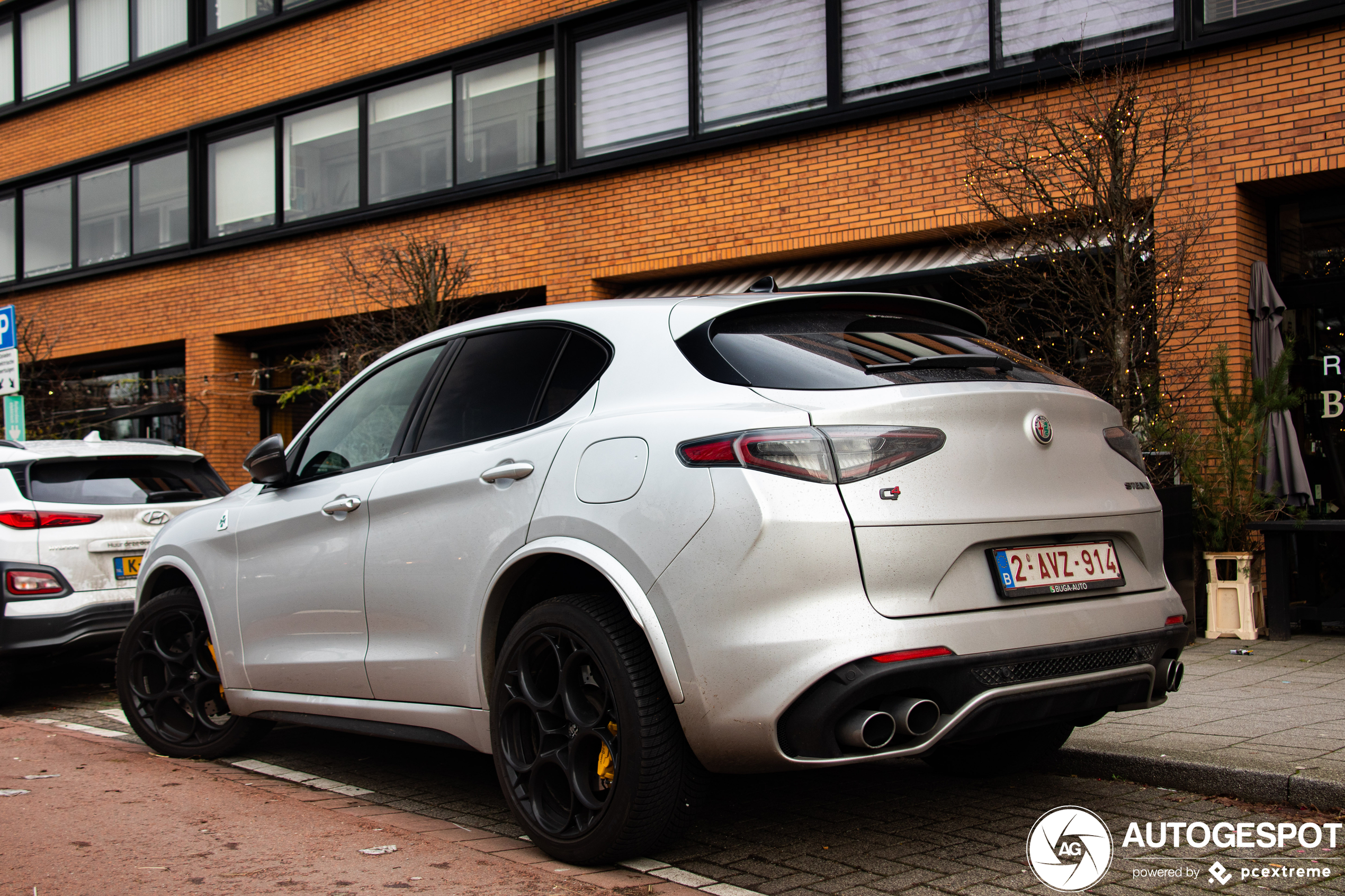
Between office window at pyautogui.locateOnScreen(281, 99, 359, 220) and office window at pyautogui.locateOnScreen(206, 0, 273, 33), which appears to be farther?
office window at pyautogui.locateOnScreen(206, 0, 273, 33)

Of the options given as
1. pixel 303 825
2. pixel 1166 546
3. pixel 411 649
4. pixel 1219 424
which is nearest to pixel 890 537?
pixel 411 649

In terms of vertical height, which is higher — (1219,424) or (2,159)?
(2,159)

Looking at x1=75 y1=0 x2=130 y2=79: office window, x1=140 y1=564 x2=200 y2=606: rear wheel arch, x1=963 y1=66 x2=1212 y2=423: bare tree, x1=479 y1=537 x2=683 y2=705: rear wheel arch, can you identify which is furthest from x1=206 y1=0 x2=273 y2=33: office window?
x1=479 y1=537 x2=683 y2=705: rear wheel arch

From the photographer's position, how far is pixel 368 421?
16.3 feet

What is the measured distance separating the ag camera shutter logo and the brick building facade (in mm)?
6427

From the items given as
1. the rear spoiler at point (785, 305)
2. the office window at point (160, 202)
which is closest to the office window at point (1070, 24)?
the rear spoiler at point (785, 305)

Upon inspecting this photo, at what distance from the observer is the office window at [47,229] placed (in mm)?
20438

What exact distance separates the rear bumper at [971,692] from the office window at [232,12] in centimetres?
1706

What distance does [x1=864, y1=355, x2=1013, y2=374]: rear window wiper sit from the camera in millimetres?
3592

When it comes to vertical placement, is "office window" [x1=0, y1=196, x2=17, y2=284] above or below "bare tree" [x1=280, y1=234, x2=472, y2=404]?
above

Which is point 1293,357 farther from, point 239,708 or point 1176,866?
point 239,708

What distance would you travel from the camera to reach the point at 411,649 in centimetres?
430

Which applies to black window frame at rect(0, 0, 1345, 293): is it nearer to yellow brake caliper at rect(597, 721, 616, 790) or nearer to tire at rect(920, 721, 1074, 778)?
tire at rect(920, 721, 1074, 778)

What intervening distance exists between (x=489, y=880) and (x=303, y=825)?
3.48 ft
